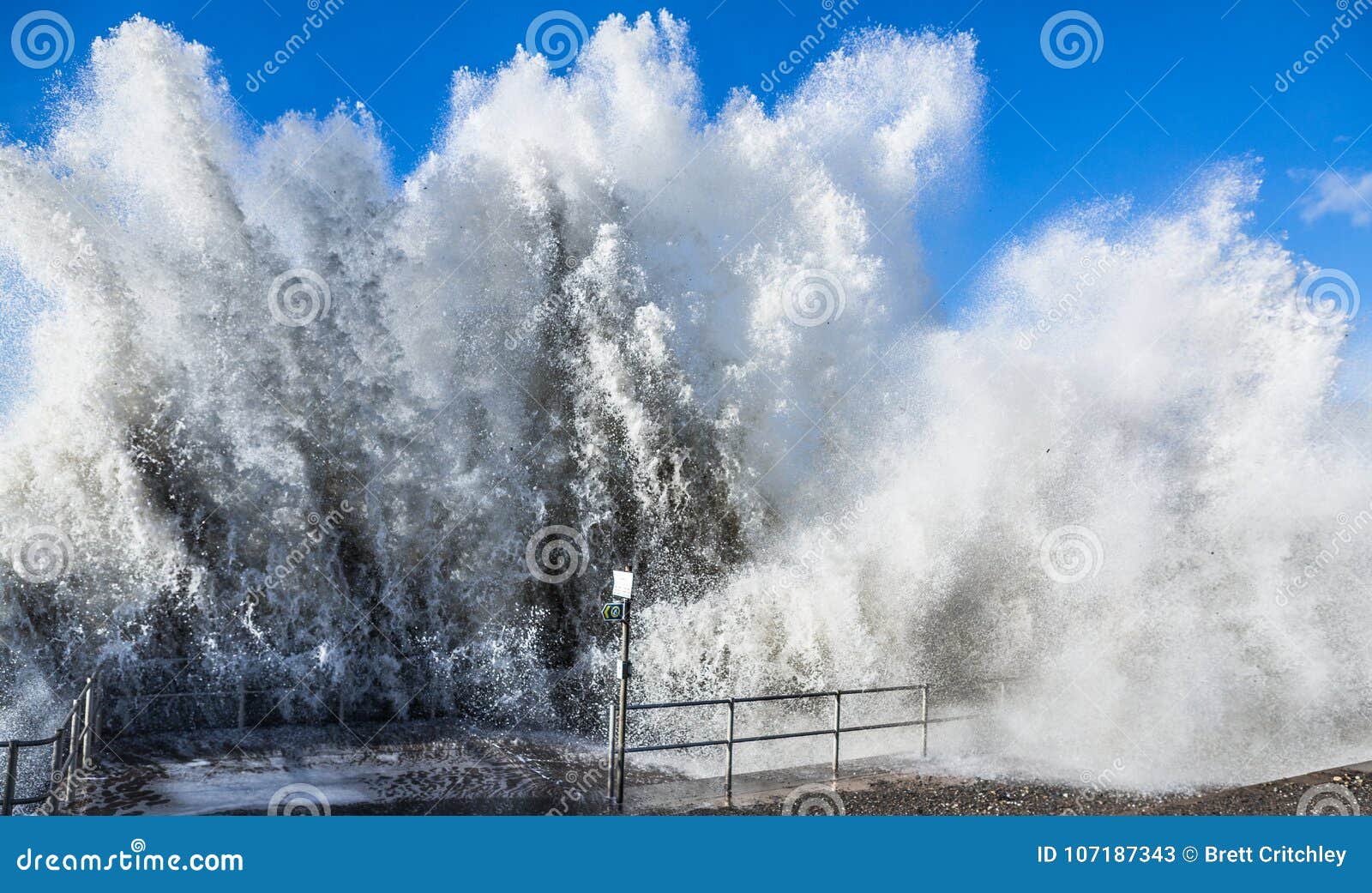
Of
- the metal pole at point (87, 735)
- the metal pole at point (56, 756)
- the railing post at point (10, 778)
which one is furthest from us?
the metal pole at point (87, 735)

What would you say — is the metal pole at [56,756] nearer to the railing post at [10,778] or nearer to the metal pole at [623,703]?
the railing post at [10,778]

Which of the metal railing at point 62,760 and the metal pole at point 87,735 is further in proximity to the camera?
the metal pole at point 87,735

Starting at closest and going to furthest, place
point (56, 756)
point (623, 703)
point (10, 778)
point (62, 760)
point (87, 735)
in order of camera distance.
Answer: point (10, 778)
point (56, 756)
point (623, 703)
point (62, 760)
point (87, 735)

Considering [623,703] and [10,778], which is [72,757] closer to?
[10,778]

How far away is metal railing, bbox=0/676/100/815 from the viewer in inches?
268

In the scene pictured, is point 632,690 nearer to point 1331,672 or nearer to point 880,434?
point 880,434

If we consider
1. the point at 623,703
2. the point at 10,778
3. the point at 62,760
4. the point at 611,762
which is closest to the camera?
the point at 10,778

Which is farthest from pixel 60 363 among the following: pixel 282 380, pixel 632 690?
pixel 632 690

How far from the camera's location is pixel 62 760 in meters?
8.54

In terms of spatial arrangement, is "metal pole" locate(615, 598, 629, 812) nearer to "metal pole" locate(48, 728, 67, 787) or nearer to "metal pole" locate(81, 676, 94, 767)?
"metal pole" locate(48, 728, 67, 787)

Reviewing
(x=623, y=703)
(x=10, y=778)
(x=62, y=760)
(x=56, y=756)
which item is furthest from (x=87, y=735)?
(x=623, y=703)

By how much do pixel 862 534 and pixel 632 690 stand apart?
15.4 ft

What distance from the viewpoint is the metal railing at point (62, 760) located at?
681 centimetres

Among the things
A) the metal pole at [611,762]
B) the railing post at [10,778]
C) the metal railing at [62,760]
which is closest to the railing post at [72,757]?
the metal railing at [62,760]
